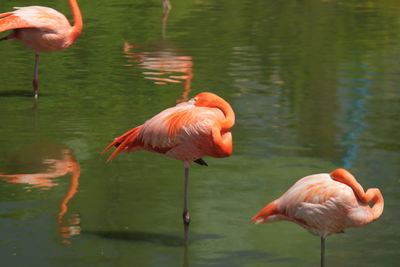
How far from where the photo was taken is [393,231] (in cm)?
616

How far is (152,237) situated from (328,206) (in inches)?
59.4

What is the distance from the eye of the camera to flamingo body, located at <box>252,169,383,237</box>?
5129 mm

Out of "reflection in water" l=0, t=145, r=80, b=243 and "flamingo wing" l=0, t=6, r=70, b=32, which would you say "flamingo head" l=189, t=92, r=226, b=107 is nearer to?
"reflection in water" l=0, t=145, r=80, b=243

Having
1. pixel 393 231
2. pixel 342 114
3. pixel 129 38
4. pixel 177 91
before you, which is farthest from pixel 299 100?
pixel 129 38

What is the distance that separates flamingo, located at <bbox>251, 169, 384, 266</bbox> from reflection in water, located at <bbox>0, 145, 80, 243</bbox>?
1.73 metres

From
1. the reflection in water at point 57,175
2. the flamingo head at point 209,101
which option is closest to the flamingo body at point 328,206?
the flamingo head at point 209,101

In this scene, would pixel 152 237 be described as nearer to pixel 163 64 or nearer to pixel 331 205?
pixel 331 205

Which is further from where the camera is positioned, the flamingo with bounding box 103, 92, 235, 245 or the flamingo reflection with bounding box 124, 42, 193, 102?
the flamingo reflection with bounding box 124, 42, 193, 102

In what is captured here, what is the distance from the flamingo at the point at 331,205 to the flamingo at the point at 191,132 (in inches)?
25.4

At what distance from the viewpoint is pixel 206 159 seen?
8.01 m

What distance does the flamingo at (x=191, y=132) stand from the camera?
5.60 metres

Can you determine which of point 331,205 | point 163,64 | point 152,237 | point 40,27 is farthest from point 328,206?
point 163,64

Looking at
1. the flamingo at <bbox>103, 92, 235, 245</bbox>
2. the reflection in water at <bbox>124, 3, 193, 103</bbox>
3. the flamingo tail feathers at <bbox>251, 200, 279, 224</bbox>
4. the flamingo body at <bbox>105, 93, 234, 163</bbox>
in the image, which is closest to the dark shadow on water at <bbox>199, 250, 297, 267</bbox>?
the flamingo at <bbox>103, 92, 235, 245</bbox>

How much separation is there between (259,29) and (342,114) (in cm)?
728
